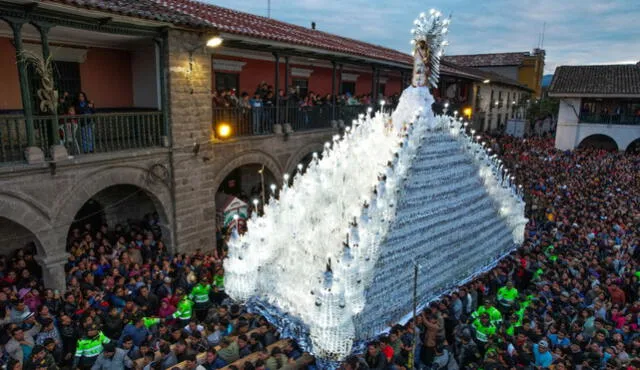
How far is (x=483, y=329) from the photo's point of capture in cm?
862

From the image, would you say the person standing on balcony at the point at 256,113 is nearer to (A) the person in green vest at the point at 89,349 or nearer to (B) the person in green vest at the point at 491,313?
(A) the person in green vest at the point at 89,349

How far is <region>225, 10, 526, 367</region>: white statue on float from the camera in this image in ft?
24.5

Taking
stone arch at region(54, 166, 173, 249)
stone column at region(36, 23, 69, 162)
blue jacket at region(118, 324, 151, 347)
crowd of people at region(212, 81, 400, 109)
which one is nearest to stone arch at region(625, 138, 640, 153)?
crowd of people at region(212, 81, 400, 109)

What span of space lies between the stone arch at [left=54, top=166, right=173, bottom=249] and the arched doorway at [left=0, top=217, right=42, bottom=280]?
120cm

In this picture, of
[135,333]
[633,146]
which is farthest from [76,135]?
[633,146]

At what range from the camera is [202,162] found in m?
12.8

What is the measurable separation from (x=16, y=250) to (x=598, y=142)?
31.9 m

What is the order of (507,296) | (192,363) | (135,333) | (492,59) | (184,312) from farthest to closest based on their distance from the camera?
(492,59) → (507,296) → (184,312) → (135,333) → (192,363)

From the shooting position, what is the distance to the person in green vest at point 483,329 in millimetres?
8555

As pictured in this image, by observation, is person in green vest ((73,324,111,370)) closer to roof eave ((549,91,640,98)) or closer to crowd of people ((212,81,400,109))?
crowd of people ((212,81,400,109))

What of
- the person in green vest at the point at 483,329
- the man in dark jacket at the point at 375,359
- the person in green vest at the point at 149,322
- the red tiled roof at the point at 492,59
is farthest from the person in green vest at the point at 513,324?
the red tiled roof at the point at 492,59

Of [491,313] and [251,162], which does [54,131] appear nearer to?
[251,162]

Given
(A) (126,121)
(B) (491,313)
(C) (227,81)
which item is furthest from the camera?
(C) (227,81)

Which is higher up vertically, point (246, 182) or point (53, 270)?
point (246, 182)
